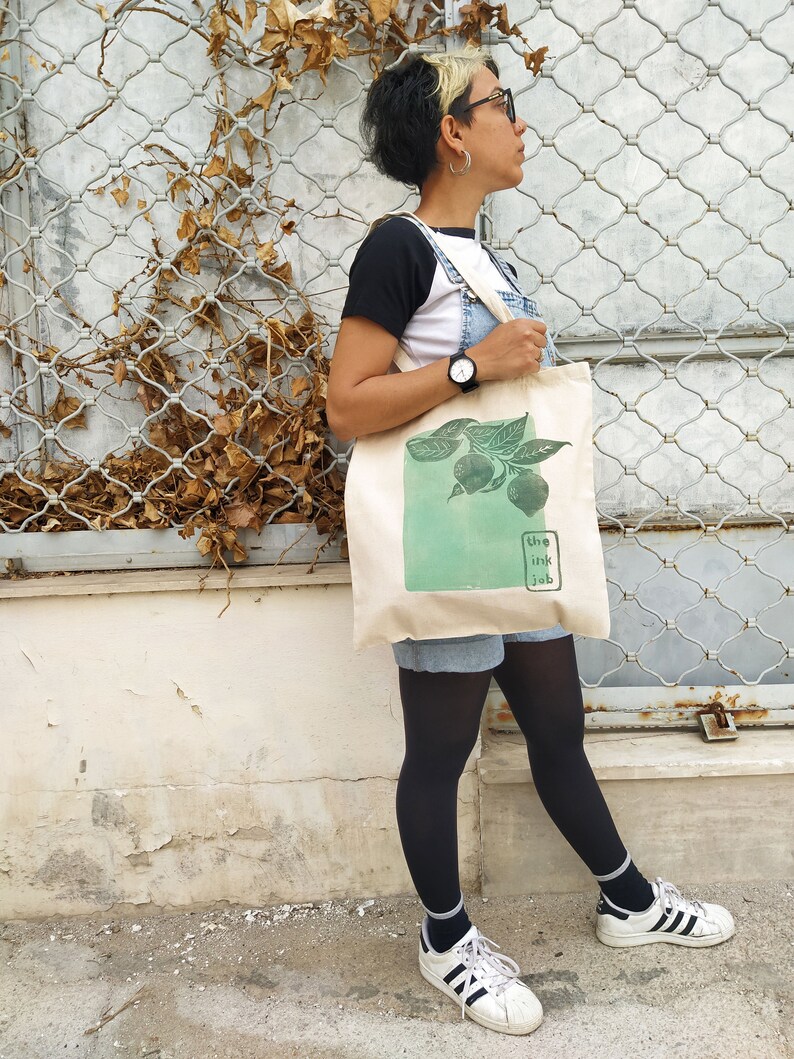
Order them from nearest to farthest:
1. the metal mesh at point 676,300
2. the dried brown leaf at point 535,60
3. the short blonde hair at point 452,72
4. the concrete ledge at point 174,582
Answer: the short blonde hair at point 452,72 < the dried brown leaf at point 535,60 < the concrete ledge at point 174,582 < the metal mesh at point 676,300

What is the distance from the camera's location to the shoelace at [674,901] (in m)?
1.88

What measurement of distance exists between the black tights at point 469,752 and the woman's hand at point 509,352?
1.86 feet

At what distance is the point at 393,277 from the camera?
1.40m

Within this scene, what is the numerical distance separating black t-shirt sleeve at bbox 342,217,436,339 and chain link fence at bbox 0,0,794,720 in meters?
0.60

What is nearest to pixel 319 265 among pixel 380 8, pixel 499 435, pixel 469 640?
pixel 380 8

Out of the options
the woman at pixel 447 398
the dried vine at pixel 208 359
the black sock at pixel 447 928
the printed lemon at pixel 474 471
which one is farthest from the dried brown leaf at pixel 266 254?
the black sock at pixel 447 928

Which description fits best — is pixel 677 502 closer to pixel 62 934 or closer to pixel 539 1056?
pixel 539 1056

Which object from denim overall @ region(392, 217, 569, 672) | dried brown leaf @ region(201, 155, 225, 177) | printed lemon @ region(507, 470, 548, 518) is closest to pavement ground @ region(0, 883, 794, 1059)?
denim overall @ region(392, 217, 569, 672)

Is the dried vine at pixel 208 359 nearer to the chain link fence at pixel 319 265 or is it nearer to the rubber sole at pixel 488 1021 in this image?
the chain link fence at pixel 319 265

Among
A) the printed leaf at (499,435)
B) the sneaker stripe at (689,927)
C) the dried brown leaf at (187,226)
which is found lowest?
the sneaker stripe at (689,927)

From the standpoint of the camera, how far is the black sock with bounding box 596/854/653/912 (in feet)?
6.01

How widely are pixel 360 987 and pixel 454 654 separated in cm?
85

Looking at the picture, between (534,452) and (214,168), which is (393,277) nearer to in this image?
(534,452)

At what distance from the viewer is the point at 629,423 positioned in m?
2.21
